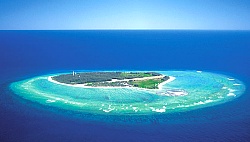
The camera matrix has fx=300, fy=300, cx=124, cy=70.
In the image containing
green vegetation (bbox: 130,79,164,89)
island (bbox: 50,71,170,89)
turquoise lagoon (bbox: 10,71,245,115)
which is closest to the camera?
turquoise lagoon (bbox: 10,71,245,115)

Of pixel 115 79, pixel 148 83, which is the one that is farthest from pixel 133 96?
pixel 115 79

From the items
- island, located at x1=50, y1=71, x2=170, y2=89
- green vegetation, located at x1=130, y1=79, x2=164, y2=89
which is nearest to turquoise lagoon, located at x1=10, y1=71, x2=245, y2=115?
green vegetation, located at x1=130, y1=79, x2=164, y2=89

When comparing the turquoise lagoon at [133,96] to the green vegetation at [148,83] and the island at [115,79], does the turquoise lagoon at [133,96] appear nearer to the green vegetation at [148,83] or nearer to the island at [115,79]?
the green vegetation at [148,83]

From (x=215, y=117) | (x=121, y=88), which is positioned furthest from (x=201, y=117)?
(x=121, y=88)

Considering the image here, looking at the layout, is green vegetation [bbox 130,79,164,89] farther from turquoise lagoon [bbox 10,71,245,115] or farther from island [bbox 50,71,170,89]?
turquoise lagoon [bbox 10,71,245,115]

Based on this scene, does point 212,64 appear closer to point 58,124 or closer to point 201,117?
point 201,117

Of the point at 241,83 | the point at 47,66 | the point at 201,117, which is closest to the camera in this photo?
the point at 201,117

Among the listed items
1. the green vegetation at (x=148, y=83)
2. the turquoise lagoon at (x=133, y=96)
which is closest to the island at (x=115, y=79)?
the green vegetation at (x=148, y=83)

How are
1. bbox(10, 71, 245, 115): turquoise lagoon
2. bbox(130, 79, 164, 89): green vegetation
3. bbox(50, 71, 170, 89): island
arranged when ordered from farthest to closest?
bbox(50, 71, 170, 89): island < bbox(130, 79, 164, 89): green vegetation < bbox(10, 71, 245, 115): turquoise lagoon
